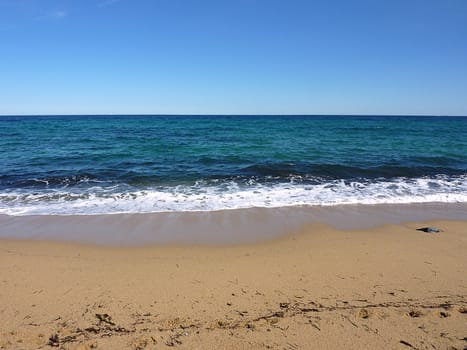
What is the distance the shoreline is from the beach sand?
1.33 feet

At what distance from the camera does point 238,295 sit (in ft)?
12.3

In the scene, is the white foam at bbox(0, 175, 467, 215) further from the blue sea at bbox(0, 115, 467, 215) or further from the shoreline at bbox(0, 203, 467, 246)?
the shoreline at bbox(0, 203, 467, 246)

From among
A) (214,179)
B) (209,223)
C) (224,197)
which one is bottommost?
(209,223)

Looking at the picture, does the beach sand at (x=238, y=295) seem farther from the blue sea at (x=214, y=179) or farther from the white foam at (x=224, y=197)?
the blue sea at (x=214, y=179)

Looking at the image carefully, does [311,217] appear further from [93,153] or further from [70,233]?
[93,153]

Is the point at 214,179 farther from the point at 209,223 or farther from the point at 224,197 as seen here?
the point at 209,223

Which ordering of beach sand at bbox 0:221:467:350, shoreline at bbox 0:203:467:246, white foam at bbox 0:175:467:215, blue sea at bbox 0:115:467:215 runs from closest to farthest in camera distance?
beach sand at bbox 0:221:467:350 → shoreline at bbox 0:203:467:246 → white foam at bbox 0:175:467:215 → blue sea at bbox 0:115:467:215

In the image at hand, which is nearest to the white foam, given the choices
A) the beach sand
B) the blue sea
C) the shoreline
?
the blue sea

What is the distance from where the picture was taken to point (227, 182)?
1048 centimetres

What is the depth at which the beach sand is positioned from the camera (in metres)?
3.03

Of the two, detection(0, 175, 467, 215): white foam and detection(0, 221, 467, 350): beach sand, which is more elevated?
detection(0, 175, 467, 215): white foam

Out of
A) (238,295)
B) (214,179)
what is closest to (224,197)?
(214,179)

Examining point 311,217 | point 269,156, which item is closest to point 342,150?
point 269,156

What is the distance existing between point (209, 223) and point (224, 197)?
2067 millimetres
